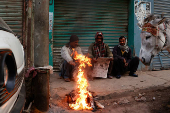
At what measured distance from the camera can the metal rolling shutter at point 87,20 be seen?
589cm

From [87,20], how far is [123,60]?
7.96 feet

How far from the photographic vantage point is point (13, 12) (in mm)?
5129

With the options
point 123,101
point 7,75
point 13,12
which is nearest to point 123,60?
point 123,101

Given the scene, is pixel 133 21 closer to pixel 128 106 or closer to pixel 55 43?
pixel 55 43

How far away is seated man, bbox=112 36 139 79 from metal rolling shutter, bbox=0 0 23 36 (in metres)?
3.71

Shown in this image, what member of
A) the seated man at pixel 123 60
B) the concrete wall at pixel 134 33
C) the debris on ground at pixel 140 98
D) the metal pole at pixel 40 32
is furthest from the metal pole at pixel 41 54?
the concrete wall at pixel 134 33

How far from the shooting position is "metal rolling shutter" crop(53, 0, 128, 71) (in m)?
5.89

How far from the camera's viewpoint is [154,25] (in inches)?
138

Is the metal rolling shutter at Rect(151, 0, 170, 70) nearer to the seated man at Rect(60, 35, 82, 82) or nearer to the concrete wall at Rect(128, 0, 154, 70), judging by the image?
the concrete wall at Rect(128, 0, 154, 70)

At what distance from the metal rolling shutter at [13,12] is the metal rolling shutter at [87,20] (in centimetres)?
137

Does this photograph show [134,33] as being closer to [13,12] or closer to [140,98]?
[140,98]

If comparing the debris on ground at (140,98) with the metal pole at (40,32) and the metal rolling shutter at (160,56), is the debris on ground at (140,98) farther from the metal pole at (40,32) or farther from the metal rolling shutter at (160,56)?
the metal rolling shutter at (160,56)

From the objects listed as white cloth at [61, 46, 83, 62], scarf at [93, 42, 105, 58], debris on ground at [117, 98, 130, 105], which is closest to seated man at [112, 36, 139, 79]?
scarf at [93, 42, 105, 58]

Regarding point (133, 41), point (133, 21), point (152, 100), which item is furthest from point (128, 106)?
point (133, 21)
